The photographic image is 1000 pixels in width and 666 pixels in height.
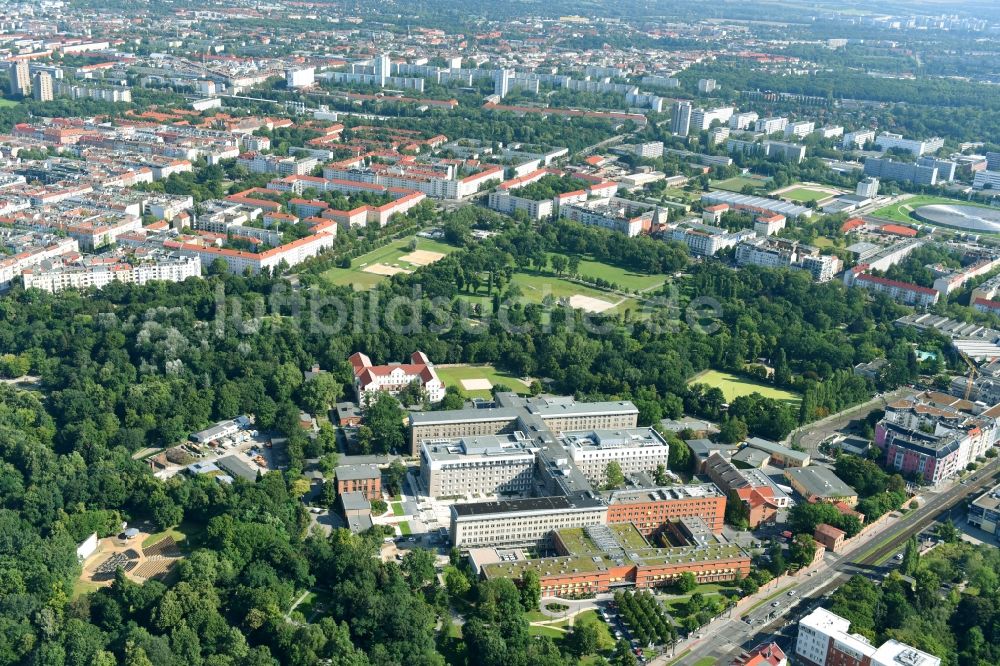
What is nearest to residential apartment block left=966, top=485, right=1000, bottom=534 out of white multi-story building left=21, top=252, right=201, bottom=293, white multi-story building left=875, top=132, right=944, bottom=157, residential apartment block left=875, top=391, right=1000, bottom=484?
residential apartment block left=875, top=391, right=1000, bottom=484

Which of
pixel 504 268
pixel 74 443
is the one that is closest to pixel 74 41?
pixel 504 268

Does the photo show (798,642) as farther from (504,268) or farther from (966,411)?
(504,268)

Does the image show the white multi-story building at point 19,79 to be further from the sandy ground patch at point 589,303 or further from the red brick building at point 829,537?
the red brick building at point 829,537

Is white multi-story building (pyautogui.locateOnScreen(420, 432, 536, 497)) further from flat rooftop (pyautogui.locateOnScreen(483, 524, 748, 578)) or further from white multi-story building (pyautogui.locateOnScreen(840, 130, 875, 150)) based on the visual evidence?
white multi-story building (pyautogui.locateOnScreen(840, 130, 875, 150))

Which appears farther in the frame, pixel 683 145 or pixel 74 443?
pixel 683 145

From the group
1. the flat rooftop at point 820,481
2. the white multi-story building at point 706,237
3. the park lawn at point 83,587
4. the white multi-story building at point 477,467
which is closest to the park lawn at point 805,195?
the white multi-story building at point 706,237
